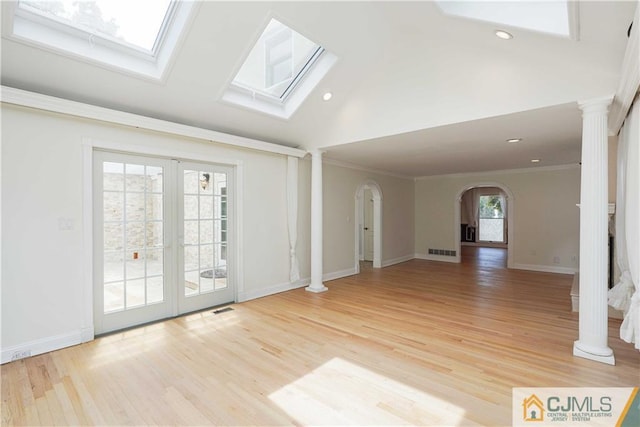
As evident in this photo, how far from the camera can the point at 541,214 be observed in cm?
700

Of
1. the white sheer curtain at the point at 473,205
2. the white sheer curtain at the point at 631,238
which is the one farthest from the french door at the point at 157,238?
the white sheer curtain at the point at 473,205

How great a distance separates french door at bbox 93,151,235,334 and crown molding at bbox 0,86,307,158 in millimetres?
395

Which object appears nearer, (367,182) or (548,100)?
(548,100)

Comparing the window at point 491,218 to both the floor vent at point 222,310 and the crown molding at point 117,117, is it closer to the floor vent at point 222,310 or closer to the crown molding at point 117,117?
the crown molding at point 117,117

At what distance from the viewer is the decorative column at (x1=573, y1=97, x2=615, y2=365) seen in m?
2.78

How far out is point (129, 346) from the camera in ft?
10.0

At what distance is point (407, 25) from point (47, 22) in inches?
130

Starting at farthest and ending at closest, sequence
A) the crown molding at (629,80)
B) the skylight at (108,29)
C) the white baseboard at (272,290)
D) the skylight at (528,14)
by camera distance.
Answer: the white baseboard at (272,290) < the skylight at (108,29) < the skylight at (528,14) < the crown molding at (629,80)

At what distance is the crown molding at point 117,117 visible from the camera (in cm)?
268

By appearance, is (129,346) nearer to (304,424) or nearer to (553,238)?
(304,424)

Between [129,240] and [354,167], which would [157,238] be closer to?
[129,240]

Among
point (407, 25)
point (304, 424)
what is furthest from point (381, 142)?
point (304, 424)

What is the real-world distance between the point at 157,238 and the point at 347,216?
371 cm

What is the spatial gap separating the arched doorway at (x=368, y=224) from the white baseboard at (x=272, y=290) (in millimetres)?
1653
